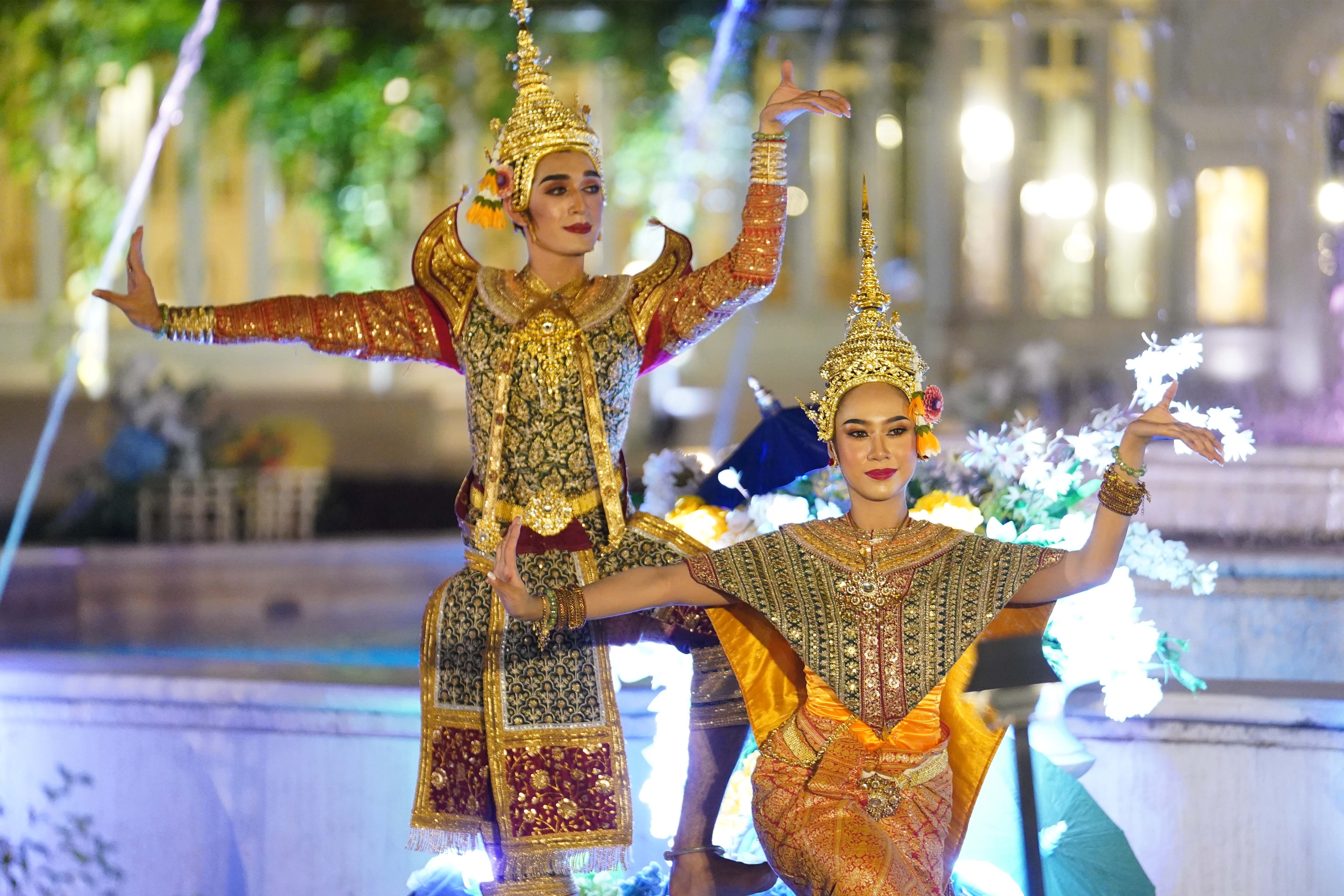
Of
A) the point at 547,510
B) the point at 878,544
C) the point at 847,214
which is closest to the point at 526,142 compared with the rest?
the point at 547,510

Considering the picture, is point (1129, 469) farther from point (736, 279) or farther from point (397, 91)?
point (397, 91)

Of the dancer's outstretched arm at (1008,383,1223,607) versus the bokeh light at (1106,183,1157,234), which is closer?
the dancer's outstretched arm at (1008,383,1223,607)

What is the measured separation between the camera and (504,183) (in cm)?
326

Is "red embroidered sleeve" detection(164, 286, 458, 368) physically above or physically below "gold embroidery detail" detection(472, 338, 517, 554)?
above

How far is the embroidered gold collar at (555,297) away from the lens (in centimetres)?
328

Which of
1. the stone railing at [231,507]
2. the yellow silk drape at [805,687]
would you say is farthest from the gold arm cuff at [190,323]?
the stone railing at [231,507]

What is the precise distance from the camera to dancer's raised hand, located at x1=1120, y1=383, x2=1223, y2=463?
8.58 ft

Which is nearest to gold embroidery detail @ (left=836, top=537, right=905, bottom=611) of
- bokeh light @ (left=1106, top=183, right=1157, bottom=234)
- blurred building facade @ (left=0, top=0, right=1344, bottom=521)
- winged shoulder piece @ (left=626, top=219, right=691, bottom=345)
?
winged shoulder piece @ (left=626, top=219, right=691, bottom=345)

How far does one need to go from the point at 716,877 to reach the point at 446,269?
1.48 m

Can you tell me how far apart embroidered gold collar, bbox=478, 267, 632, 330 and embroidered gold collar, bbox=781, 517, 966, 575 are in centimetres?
68

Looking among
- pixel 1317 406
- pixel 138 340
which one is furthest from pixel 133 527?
pixel 1317 406

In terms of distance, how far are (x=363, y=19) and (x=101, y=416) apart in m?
4.50

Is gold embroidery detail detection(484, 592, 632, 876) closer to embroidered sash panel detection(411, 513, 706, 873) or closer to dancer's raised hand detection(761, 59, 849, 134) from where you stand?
embroidered sash panel detection(411, 513, 706, 873)

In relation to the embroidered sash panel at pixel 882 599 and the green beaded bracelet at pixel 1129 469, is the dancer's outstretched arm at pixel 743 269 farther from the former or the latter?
the green beaded bracelet at pixel 1129 469
